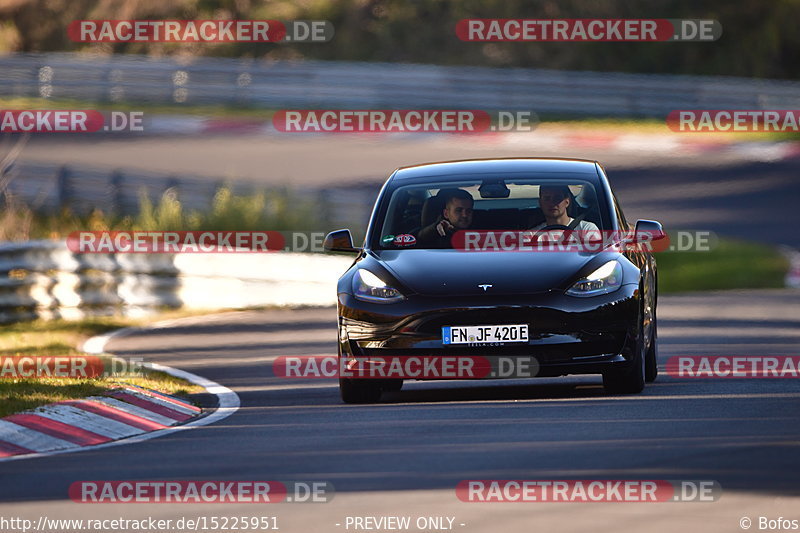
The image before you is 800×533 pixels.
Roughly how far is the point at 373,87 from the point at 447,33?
9120 mm

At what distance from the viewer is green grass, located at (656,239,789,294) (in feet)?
73.5

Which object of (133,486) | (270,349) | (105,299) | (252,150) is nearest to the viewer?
(133,486)

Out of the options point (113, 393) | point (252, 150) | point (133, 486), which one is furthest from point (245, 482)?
point (252, 150)

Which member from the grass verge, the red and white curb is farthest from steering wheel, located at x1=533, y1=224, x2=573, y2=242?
the grass verge

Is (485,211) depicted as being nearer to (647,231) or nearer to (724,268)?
(647,231)

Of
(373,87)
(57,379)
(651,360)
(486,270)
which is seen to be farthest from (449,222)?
(373,87)

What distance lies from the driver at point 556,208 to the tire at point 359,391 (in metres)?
1.52

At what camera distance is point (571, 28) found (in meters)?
44.4

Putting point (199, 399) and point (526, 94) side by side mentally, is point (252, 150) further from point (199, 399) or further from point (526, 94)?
point (199, 399)

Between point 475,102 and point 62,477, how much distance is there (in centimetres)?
2957

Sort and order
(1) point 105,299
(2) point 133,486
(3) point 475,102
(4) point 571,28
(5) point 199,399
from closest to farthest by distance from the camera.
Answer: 1. (2) point 133,486
2. (5) point 199,399
3. (1) point 105,299
4. (3) point 475,102
5. (4) point 571,28

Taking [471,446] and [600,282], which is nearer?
[471,446]

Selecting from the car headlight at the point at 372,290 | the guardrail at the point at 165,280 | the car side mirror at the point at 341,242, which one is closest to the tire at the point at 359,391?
the car headlight at the point at 372,290

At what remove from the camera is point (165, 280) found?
20.9m
